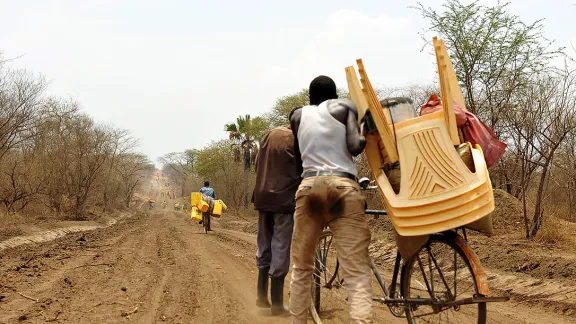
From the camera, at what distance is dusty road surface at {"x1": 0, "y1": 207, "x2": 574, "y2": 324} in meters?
5.11

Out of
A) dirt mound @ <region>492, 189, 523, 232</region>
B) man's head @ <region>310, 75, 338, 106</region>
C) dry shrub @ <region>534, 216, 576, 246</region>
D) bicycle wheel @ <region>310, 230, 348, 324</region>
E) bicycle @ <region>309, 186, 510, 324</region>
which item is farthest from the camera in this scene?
dirt mound @ <region>492, 189, 523, 232</region>

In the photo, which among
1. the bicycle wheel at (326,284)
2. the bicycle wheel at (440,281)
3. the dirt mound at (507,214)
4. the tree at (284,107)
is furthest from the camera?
the tree at (284,107)

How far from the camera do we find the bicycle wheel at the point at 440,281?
3508 mm

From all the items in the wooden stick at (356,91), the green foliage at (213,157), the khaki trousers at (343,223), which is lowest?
the khaki trousers at (343,223)

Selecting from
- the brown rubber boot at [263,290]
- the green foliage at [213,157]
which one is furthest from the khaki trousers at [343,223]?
the green foliage at [213,157]

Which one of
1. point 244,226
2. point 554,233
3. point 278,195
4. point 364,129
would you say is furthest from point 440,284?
point 244,226

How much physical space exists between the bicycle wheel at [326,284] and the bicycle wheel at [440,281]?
2.95ft

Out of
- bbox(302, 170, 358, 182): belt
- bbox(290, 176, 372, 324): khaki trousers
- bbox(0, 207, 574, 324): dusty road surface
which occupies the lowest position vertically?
bbox(0, 207, 574, 324): dusty road surface

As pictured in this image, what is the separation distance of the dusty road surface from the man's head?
6.91ft

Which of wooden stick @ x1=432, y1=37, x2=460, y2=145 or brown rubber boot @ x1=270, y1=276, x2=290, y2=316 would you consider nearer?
wooden stick @ x1=432, y1=37, x2=460, y2=145

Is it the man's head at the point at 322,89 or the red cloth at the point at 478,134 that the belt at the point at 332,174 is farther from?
the red cloth at the point at 478,134

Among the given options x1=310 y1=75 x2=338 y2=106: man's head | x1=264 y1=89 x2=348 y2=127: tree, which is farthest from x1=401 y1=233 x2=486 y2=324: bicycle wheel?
x1=264 y1=89 x2=348 y2=127: tree

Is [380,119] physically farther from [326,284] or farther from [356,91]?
[326,284]

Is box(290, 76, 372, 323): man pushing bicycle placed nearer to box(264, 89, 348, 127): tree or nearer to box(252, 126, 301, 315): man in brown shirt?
box(252, 126, 301, 315): man in brown shirt
